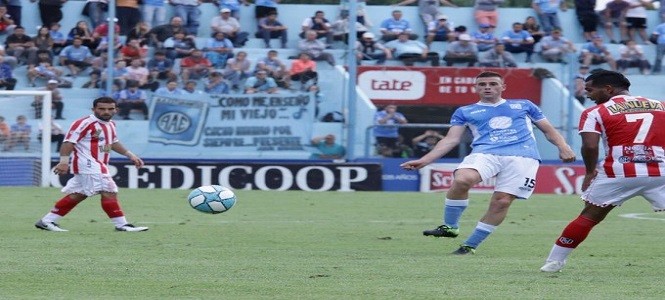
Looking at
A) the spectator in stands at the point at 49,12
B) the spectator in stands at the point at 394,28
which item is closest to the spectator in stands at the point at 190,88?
the spectator in stands at the point at 49,12

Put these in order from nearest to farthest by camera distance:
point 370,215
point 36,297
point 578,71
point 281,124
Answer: point 36,297
point 370,215
point 281,124
point 578,71

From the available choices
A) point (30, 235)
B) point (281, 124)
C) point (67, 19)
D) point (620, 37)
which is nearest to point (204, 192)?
point (30, 235)

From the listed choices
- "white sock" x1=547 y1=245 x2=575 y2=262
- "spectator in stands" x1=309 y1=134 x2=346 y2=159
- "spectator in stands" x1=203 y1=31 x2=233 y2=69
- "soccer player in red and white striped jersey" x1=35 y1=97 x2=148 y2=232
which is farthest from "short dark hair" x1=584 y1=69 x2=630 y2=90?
"spectator in stands" x1=203 y1=31 x2=233 y2=69

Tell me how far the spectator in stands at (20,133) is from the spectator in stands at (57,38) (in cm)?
272

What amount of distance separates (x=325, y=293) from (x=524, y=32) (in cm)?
2056

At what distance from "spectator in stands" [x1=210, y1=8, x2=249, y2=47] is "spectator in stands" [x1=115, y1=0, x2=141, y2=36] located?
1689 mm

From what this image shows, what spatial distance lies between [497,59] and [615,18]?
4340 mm

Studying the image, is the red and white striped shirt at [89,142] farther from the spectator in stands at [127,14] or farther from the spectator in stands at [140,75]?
the spectator in stands at [127,14]

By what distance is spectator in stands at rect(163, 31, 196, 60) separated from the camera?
25578mm

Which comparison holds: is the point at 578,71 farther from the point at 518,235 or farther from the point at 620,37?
the point at 518,235

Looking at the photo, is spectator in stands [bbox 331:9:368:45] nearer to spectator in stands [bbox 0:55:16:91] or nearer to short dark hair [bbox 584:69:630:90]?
spectator in stands [bbox 0:55:16:91]

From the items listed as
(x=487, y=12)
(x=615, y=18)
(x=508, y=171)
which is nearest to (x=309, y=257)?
(x=508, y=171)

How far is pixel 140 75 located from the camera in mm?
24922

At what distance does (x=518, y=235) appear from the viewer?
46.1 ft
